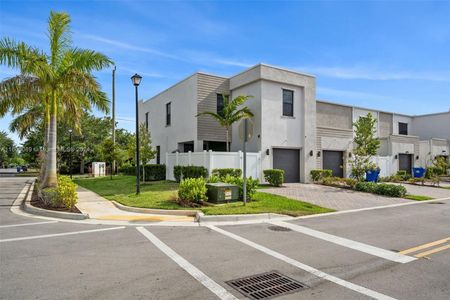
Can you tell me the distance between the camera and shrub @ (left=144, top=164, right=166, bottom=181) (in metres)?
20.9

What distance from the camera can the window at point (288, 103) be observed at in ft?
64.8

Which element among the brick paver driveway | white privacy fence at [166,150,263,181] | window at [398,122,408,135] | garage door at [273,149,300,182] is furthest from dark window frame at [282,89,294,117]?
window at [398,122,408,135]

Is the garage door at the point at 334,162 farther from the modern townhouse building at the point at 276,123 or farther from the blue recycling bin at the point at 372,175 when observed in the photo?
the blue recycling bin at the point at 372,175

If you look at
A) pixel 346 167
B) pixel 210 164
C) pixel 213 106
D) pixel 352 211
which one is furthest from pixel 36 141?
pixel 352 211

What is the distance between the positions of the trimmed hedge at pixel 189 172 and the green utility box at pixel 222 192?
453 cm

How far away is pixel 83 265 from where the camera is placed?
5.05 meters

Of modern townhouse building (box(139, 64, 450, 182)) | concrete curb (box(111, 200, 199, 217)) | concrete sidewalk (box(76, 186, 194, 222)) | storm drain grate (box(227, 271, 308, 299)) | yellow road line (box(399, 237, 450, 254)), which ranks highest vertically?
modern townhouse building (box(139, 64, 450, 182))

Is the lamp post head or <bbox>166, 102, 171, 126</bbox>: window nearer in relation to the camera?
the lamp post head

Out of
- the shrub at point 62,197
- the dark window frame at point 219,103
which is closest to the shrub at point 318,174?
the dark window frame at point 219,103

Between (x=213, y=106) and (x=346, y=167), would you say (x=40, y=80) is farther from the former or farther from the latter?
(x=346, y=167)

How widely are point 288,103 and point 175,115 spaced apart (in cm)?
896

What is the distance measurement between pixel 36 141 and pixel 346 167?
39.7 m

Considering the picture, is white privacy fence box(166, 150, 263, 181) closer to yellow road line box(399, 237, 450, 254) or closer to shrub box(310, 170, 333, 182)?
shrub box(310, 170, 333, 182)

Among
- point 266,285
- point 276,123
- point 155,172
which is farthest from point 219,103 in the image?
point 266,285
